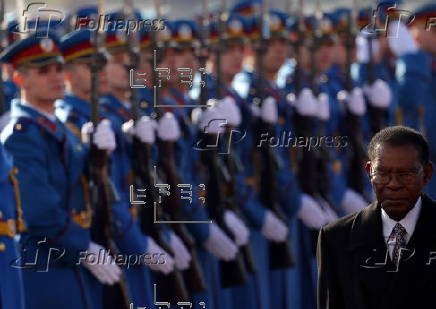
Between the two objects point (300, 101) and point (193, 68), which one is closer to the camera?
point (193, 68)

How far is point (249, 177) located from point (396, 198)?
4432 mm

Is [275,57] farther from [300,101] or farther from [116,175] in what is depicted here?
[116,175]

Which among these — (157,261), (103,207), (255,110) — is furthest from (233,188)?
(103,207)

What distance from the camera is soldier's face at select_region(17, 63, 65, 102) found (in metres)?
6.22

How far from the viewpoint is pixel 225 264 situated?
789cm

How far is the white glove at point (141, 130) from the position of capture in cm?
709

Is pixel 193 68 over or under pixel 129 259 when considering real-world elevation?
over

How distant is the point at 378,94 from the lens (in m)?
9.80

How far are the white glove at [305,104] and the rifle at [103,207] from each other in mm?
2474

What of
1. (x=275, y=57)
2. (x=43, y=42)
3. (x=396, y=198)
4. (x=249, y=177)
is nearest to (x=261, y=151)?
(x=249, y=177)

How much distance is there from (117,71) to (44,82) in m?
1.15

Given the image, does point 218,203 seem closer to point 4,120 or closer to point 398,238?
point 4,120

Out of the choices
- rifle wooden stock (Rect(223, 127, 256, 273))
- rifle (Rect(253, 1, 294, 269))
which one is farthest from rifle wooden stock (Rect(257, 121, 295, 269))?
rifle wooden stock (Rect(223, 127, 256, 273))

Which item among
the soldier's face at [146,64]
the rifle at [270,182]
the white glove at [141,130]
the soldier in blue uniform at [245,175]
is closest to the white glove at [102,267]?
the white glove at [141,130]
